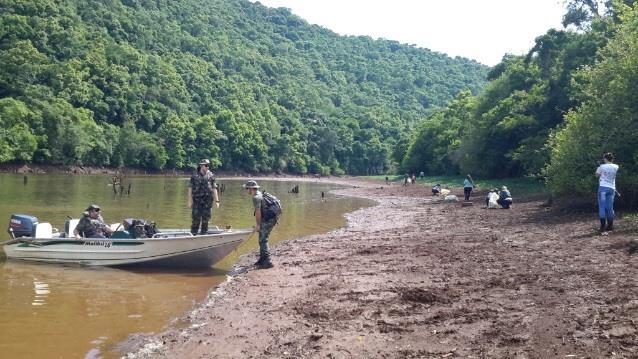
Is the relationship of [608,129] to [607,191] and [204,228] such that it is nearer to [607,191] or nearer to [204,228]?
[607,191]

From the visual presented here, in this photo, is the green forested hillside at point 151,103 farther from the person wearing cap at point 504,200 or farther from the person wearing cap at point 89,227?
the person wearing cap at point 89,227

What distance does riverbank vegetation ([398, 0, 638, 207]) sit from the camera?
20.0 metres

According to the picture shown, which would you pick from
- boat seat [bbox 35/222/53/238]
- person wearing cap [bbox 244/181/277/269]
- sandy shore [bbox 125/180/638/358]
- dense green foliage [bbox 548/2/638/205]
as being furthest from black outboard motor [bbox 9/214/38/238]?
dense green foliage [bbox 548/2/638/205]

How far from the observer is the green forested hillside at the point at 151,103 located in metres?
93.6

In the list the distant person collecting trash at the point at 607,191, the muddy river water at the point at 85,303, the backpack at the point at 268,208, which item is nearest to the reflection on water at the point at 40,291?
the muddy river water at the point at 85,303

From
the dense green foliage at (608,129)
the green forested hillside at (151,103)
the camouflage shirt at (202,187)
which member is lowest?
the camouflage shirt at (202,187)

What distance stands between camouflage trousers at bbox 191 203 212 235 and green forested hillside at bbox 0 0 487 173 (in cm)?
7376

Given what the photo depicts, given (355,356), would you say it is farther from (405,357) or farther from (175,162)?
(175,162)

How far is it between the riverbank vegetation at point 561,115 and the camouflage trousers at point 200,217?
1306 centimetres

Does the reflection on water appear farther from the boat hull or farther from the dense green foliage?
the dense green foliage

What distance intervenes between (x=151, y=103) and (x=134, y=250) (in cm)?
11980

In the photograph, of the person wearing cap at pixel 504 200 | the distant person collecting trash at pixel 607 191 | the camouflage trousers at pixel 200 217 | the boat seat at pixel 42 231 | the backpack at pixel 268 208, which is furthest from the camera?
the person wearing cap at pixel 504 200

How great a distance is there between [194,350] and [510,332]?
13.6ft

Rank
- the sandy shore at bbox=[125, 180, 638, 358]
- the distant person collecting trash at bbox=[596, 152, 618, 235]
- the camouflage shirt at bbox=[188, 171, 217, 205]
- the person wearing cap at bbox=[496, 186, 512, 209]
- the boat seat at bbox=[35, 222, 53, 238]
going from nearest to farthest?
1. the sandy shore at bbox=[125, 180, 638, 358]
2. the distant person collecting trash at bbox=[596, 152, 618, 235]
3. the camouflage shirt at bbox=[188, 171, 217, 205]
4. the boat seat at bbox=[35, 222, 53, 238]
5. the person wearing cap at bbox=[496, 186, 512, 209]
